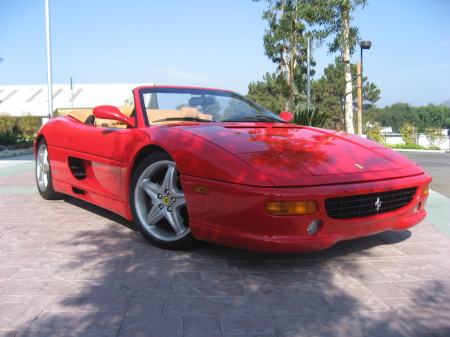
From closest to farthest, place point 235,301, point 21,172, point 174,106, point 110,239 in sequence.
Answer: point 235,301, point 110,239, point 174,106, point 21,172

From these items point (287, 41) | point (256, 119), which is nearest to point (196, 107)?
point (256, 119)

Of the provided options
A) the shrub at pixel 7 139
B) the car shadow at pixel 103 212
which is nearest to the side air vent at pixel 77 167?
the car shadow at pixel 103 212

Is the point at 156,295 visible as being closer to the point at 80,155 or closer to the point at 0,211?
the point at 80,155

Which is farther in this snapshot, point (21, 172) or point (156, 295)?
point (21, 172)

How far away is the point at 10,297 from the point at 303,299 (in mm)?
1499

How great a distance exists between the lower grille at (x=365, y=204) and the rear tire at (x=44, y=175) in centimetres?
324

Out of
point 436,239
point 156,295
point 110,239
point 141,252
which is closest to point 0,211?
point 110,239

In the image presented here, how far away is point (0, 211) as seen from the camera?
162 inches

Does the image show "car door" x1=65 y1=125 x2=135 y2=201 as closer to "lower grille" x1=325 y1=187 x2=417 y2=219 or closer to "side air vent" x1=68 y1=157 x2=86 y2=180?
"side air vent" x1=68 y1=157 x2=86 y2=180

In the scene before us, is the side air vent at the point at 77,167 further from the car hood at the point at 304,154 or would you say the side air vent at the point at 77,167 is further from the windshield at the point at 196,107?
the car hood at the point at 304,154

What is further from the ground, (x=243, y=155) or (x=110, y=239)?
(x=243, y=155)

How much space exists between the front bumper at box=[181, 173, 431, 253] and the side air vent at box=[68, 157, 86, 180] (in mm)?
1514

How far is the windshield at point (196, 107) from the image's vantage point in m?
3.40

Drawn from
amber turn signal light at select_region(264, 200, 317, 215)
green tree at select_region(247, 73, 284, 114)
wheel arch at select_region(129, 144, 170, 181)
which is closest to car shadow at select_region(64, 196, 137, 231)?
wheel arch at select_region(129, 144, 170, 181)
